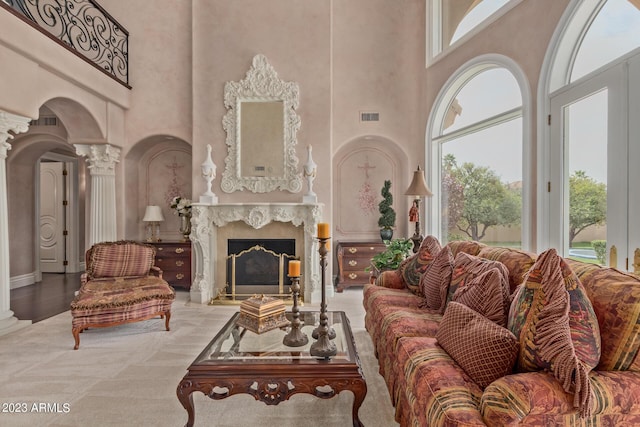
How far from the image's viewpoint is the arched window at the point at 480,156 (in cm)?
358

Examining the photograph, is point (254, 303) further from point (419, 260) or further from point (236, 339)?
point (419, 260)

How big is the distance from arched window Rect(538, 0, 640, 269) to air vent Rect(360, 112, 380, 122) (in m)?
2.64

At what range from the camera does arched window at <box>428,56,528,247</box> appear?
11.7ft

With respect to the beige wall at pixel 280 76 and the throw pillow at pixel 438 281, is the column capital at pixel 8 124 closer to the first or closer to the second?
the beige wall at pixel 280 76

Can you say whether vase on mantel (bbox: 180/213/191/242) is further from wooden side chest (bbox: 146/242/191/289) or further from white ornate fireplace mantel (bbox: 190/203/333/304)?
white ornate fireplace mantel (bbox: 190/203/333/304)

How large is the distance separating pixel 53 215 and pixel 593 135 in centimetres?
887

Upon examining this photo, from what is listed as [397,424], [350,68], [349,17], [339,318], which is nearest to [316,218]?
[339,318]

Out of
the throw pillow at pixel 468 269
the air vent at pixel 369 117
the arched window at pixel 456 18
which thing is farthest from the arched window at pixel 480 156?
the throw pillow at pixel 468 269

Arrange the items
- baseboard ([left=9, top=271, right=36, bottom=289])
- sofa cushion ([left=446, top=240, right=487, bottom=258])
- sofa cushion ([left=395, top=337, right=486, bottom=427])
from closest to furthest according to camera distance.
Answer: sofa cushion ([left=395, top=337, right=486, bottom=427]) → sofa cushion ([left=446, top=240, right=487, bottom=258]) → baseboard ([left=9, top=271, right=36, bottom=289])

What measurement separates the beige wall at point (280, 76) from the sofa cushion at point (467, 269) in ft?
8.96

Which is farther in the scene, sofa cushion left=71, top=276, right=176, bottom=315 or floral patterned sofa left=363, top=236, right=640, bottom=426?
sofa cushion left=71, top=276, right=176, bottom=315

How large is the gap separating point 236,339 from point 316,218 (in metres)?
2.73

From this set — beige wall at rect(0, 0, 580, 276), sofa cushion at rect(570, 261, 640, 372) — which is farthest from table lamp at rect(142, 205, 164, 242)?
sofa cushion at rect(570, 261, 640, 372)

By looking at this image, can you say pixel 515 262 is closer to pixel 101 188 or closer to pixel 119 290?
pixel 119 290
